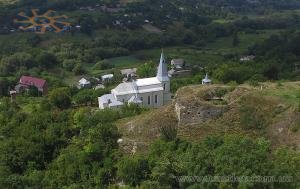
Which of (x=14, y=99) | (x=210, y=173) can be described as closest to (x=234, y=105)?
Result: (x=210, y=173)

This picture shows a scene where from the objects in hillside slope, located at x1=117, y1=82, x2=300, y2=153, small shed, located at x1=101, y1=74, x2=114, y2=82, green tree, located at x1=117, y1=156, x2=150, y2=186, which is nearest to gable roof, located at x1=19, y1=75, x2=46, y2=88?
small shed, located at x1=101, y1=74, x2=114, y2=82

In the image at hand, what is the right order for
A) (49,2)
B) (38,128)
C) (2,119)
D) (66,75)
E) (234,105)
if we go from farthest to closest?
(49,2), (66,75), (2,119), (38,128), (234,105)

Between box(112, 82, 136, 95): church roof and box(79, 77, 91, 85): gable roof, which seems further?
box(79, 77, 91, 85): gable roof

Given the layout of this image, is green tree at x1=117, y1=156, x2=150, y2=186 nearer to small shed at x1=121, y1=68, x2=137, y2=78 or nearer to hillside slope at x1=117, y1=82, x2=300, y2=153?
hillside slope at x1=117, y1=82, x2=300, y2=153

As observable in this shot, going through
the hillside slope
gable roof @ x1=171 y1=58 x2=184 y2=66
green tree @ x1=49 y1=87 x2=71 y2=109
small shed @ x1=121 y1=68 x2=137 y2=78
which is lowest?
gable roof @ x1=171 y1=58 x2=184 y2=66

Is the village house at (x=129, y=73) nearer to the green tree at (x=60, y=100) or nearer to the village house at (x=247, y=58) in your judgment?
the village house at (x=247, y=58)

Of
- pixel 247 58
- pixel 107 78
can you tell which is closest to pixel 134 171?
pixel 107 78

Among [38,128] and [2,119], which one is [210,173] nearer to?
[38,128]

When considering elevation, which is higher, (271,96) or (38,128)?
(271,96)
